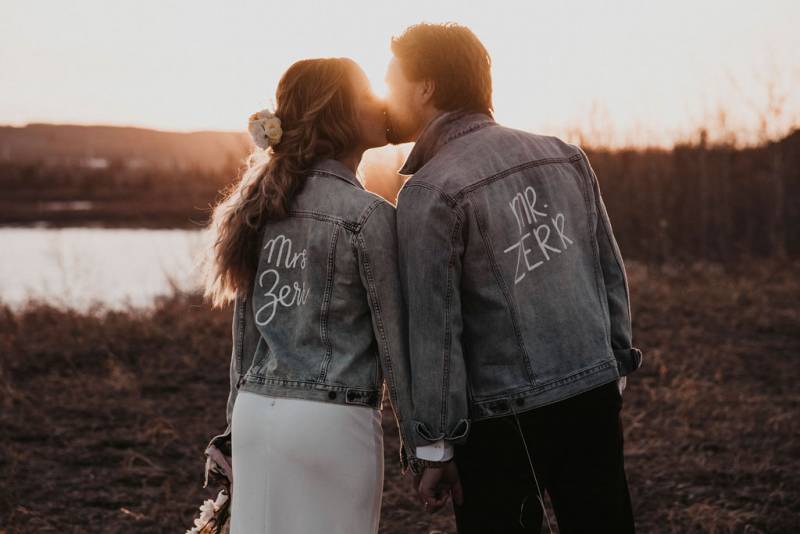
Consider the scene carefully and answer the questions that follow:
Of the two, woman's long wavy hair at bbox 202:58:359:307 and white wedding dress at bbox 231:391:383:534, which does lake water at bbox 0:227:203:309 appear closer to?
woman's long wavy hair at bbox 202:58:359:307

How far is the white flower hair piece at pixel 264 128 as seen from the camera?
2.21 metres

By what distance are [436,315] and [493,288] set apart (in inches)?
6.6

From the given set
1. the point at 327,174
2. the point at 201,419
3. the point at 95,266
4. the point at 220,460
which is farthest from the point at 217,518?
the point at 95,266

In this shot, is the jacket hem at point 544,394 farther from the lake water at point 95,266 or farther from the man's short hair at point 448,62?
the lake water at point 95,266

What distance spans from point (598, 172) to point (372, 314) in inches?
424

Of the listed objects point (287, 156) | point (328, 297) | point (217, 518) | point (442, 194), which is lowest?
point (217, 518)

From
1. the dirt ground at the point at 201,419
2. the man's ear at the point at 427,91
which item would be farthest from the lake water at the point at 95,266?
the man's ear at the point at 427,91

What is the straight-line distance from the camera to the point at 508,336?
6.81 ft

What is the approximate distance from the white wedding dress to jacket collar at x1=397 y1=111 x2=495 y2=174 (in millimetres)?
696

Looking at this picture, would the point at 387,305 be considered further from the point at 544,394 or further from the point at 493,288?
the point at 544,394

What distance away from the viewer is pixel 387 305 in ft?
6.89

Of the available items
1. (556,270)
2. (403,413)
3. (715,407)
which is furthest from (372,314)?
(715,407)

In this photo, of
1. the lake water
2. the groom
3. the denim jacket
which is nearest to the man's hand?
the groom

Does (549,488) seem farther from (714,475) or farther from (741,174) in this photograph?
(741,174)
